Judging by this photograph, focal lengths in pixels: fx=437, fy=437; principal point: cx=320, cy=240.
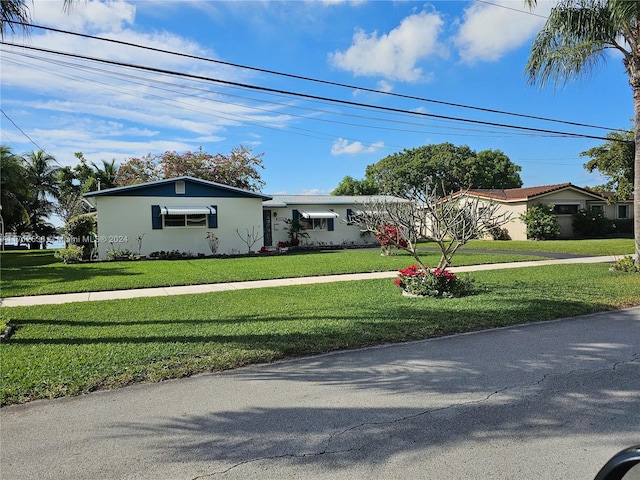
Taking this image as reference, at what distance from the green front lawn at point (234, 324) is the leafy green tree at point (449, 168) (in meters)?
34.1

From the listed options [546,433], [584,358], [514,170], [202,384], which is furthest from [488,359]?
[514,170]

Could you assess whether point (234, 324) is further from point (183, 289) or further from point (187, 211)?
point (187, 211)

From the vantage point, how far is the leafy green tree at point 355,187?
161 feet

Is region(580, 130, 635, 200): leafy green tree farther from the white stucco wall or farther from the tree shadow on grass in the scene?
the tree shadow on grass

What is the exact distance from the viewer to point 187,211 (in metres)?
18.6

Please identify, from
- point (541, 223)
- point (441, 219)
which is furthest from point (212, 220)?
point (541, 223)

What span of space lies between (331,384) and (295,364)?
71 centimetres

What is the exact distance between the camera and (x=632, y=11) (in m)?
10.2

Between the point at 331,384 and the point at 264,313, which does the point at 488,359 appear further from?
the point at 264,313

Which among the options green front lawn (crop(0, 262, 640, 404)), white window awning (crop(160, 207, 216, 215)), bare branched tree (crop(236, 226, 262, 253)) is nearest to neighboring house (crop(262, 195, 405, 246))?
bare branched tree (crop(236, 226, 262, 253))

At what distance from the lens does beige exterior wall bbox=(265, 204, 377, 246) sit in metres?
23.7

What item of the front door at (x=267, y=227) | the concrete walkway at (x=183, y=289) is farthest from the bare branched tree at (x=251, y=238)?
the concrete walkway at (x=183, y=289)

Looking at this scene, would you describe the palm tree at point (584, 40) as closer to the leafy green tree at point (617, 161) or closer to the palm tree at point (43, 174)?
the leafy green tree at point (617, 161)

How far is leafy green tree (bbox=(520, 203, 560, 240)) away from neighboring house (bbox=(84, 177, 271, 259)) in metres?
16.2
